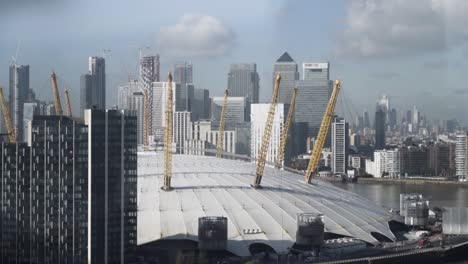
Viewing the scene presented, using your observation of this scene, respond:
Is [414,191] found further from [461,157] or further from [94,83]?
[94,83]

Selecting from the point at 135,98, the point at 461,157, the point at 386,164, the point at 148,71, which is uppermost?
the point at 148,71

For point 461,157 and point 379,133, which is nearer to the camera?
point 461,157

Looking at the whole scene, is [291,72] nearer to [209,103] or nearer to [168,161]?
[209,103]

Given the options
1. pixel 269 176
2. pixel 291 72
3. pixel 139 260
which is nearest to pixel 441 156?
pixel 291 72

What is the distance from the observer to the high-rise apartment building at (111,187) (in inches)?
299

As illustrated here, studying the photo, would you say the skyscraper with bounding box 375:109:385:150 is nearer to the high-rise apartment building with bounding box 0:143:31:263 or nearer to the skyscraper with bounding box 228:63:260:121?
the skyscraper with bounding box 228:63:260:121

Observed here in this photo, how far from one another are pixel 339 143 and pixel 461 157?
479cm

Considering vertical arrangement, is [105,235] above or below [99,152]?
below

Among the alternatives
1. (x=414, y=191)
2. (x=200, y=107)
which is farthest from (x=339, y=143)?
(x=414, y=191)

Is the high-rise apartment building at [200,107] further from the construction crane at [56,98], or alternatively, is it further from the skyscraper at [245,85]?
the construction crane at [56,98]

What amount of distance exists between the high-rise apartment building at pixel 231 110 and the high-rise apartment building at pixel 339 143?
3.38 metres

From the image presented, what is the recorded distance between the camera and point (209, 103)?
3136 centimetres

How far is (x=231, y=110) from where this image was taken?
103ft

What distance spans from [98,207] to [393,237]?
4204mm
